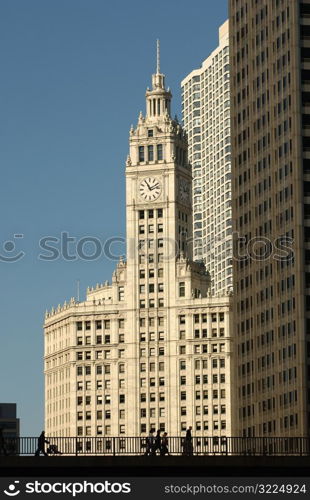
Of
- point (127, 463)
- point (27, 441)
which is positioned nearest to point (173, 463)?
point (127, 463)

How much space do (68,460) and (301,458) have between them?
14.5 metres
